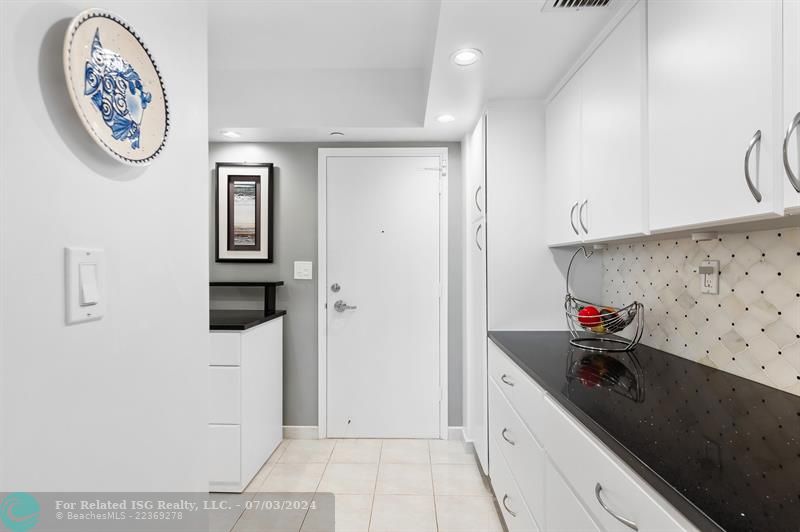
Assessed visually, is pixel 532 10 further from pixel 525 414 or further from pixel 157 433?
pixel 157 433

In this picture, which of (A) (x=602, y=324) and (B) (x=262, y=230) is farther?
(B) (x=262, y=230)

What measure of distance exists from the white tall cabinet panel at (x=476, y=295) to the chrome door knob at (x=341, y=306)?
0.85m

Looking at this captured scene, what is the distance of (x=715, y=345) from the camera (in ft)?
4.77

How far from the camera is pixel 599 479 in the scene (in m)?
0.99

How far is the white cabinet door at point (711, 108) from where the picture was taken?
2.85 feet

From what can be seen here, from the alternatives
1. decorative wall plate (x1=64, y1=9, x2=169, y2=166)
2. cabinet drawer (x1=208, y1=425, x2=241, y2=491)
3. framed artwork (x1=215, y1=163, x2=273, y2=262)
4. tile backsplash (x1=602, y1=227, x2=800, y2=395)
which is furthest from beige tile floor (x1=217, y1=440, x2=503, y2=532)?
decorative wall plate (x1=64, y1=9, x2=169, y2=166)

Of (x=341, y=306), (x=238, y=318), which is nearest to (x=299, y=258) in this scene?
(x=341, y=306)

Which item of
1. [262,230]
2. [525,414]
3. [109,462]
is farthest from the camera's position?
[262,230]

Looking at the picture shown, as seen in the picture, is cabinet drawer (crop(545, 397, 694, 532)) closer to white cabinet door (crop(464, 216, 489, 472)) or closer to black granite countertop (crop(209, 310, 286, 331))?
white cabinet door (crop(464, 216, 489, 472))

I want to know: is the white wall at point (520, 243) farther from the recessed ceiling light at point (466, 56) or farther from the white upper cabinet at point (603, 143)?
the recessed ceiling light at point (466, 56)

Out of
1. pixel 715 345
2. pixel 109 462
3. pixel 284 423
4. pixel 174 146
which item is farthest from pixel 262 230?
pixel 715 345

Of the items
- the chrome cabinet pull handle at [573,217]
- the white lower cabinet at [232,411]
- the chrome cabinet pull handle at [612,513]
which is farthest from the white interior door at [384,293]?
the chrome cabinet pull handle at [612,513]

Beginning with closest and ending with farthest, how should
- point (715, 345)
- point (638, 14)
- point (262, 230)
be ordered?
point (638, 14) → point (715, 345) → point (262, 230)

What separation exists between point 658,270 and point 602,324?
331 mm
